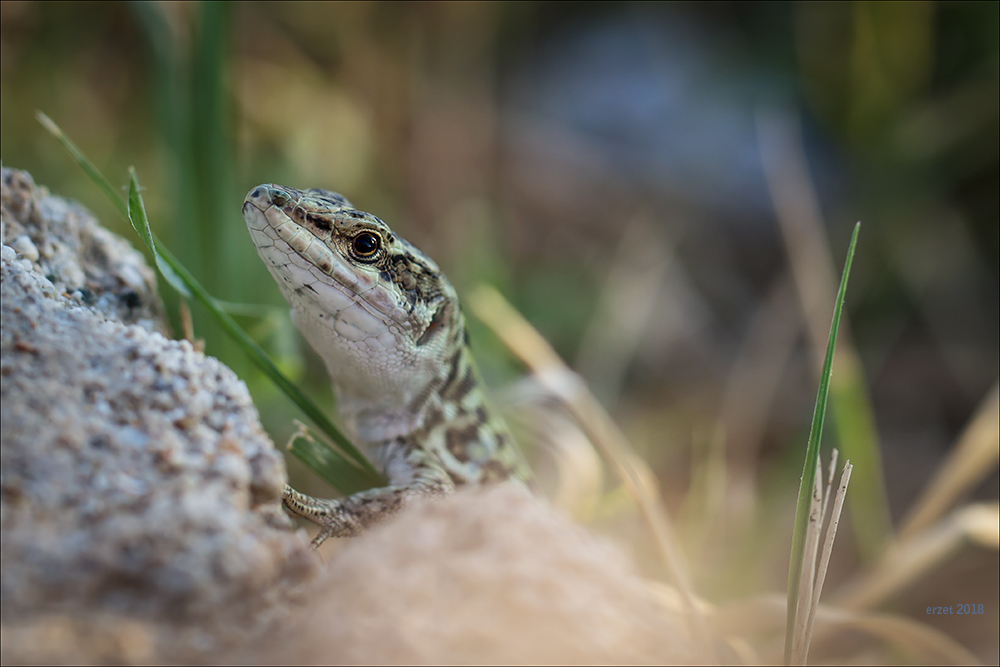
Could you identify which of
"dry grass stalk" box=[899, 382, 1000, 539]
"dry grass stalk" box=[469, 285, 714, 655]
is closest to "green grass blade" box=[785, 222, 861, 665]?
"dry grass stalk" box=[469, 285, 714, 655]

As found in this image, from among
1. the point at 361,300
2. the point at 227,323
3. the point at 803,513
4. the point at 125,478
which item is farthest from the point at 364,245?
the point at 803,513

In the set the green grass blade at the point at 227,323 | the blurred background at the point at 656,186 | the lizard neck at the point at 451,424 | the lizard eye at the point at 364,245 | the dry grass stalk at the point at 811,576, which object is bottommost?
the dry grass stalk at the point at 811,576

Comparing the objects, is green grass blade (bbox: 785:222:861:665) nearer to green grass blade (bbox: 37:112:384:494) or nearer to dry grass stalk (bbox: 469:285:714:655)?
dry grass stalk (bbox: 469:285:714:655)

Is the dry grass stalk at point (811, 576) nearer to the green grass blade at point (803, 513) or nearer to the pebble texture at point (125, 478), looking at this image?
the green grass blade at point (803, 513)

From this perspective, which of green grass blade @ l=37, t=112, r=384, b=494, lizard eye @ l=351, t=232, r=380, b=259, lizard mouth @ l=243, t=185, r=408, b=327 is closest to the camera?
green grass blade @ l=37, t=112, r=384, b=494

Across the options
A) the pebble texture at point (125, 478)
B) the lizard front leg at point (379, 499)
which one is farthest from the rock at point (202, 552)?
the lizard front leg at point (379, 499)
